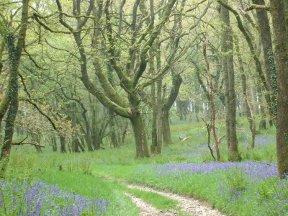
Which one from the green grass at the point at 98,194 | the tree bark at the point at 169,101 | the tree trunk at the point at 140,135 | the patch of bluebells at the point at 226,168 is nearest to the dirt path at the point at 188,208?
the green grass at the point at 98,194

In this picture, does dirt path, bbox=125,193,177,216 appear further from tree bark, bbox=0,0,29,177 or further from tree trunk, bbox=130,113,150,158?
tree trunk, bbox=130,113,150,158

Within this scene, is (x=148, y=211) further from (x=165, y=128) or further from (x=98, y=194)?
(x=165, y=128)

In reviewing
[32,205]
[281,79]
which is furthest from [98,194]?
[281,79]

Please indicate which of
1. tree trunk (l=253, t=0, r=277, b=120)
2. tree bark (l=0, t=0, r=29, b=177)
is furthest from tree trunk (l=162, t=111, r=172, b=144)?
tree bark (l=0, t=0, r=29, b=177)

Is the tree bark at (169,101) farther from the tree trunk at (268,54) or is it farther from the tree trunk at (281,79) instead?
the tree trunk at (281,79)

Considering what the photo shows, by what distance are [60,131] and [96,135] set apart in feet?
74.3

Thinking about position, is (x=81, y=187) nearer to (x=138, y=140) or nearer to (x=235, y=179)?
(x=235, y=179)

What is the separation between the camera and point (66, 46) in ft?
106

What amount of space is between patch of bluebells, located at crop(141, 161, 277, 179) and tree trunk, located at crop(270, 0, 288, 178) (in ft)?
3.36

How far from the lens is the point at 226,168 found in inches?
483

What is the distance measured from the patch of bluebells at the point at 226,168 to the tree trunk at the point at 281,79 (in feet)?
3.36

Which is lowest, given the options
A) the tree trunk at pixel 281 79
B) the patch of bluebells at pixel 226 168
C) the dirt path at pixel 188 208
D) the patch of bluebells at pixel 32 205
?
the dirt path at pixel 188 208

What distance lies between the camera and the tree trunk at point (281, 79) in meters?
8.91

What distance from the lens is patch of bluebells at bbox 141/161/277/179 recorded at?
413 inches
